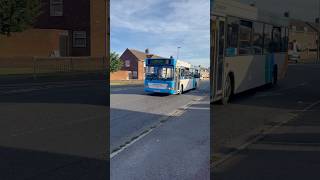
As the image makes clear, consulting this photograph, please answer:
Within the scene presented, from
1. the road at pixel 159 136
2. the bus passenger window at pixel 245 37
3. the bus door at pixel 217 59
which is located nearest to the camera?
the road at pixel 159 136

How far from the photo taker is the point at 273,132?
8.12m

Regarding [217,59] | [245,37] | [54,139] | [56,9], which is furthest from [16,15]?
[217,59]

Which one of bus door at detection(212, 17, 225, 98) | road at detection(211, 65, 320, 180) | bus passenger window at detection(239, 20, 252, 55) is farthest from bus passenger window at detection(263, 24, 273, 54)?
bus door at detection(212, 17, 225, 98)

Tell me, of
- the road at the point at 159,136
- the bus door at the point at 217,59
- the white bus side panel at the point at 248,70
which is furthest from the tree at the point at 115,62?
the white bus side panel at the point at 248,70

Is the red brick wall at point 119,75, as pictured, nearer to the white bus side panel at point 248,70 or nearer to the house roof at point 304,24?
the house roof at point 304,24

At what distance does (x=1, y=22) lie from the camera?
91.7 feet

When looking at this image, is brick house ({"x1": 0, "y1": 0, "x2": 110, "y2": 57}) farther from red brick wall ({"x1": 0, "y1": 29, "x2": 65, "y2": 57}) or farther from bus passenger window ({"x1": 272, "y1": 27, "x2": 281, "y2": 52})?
bus passenger window ({"x1": 272, "y1": 27, "x2": 281, "y2": 52})

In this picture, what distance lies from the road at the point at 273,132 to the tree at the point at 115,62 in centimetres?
273

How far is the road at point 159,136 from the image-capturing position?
262cm

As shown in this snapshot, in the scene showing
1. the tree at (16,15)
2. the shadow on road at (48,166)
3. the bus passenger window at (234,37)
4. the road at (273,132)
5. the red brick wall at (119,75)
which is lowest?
the shadow on road at (48,166)

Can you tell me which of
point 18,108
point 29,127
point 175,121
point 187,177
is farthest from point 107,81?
point 18,108

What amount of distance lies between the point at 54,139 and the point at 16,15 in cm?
1773

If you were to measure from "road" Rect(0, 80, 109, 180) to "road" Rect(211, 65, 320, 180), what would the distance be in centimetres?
159

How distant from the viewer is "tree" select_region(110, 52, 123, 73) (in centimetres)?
249
